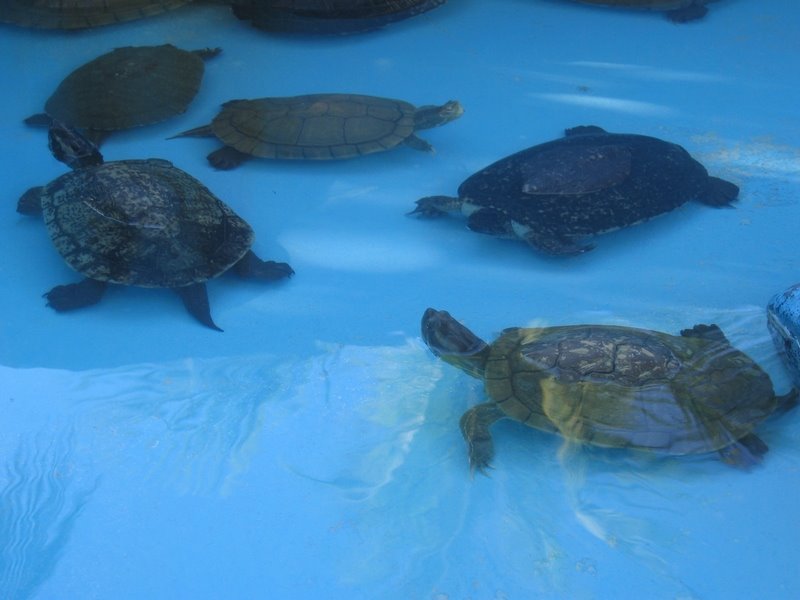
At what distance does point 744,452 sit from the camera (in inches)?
92.5

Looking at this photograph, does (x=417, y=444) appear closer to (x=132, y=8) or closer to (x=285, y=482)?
(x=285, y=482)

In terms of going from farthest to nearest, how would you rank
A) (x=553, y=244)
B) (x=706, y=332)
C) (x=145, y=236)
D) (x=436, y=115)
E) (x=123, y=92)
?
(x=123, y=92)
(x=436, y=115)
(x=553, y=244)
(x=145, y=236)
(x=706, y=332)

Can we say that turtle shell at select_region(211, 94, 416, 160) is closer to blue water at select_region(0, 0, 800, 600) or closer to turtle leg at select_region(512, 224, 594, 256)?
blue water at select_region(0, 0, 800, 600)

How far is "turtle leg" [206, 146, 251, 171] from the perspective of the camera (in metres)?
3.88

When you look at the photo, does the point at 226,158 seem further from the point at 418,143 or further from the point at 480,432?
the point at 480,432

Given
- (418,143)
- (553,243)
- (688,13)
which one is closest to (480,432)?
(553,243)

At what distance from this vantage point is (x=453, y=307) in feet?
10.2

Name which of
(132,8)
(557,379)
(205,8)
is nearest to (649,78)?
(557,379)

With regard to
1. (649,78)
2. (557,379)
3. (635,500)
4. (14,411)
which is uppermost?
(649,78)

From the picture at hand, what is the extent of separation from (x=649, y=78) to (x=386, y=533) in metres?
3.45

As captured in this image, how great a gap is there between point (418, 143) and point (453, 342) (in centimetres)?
176

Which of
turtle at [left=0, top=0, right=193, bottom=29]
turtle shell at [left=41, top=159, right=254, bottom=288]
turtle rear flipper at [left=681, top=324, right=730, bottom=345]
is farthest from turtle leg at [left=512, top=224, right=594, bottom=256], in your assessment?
turtle at [left=0, top=0, right=193, bottom=29]

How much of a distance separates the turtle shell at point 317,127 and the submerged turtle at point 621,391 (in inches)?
61.5

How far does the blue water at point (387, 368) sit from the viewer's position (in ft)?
7.30
